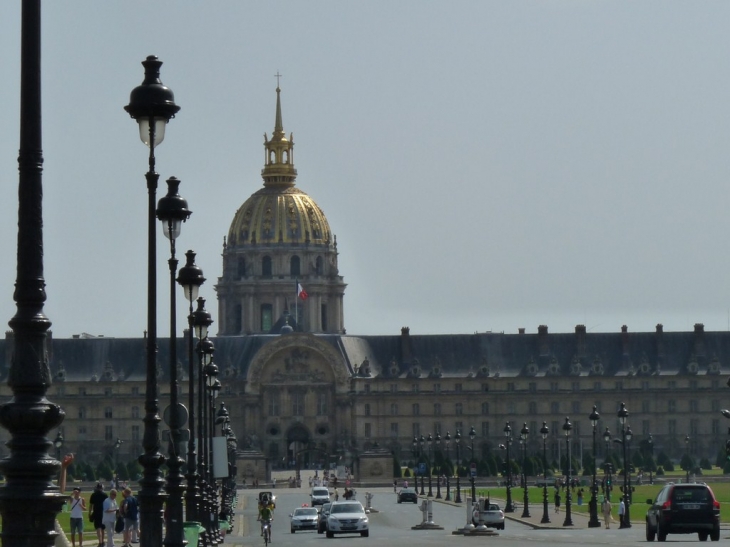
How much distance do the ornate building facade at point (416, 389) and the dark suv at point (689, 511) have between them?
4484 inches

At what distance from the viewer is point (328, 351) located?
157500 millimetres

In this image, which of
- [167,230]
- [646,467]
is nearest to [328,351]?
[646,467]

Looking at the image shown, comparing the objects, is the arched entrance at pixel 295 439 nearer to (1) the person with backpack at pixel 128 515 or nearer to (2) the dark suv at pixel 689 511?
(2) the dark suv at pixel 689 511

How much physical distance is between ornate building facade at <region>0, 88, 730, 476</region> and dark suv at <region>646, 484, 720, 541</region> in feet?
374

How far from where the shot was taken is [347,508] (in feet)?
180

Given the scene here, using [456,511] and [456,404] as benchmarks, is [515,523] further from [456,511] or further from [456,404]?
[456,404]

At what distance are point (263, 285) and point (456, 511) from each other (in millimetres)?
108689

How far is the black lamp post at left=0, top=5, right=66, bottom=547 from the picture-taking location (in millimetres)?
13172

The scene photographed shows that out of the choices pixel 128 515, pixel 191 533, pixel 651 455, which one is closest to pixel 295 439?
pixel 651 455

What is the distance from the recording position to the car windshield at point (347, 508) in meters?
54.4

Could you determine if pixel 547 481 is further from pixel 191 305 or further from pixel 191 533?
pixel 191 533

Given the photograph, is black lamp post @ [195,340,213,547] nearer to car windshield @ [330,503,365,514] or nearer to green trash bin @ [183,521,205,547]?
green trash bin @ [183,521,205,547]

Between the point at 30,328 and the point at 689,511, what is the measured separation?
28056 millimetres

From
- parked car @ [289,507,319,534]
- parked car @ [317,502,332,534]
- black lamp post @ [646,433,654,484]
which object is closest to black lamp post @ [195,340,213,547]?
parked car @ [317,502,332,534]
